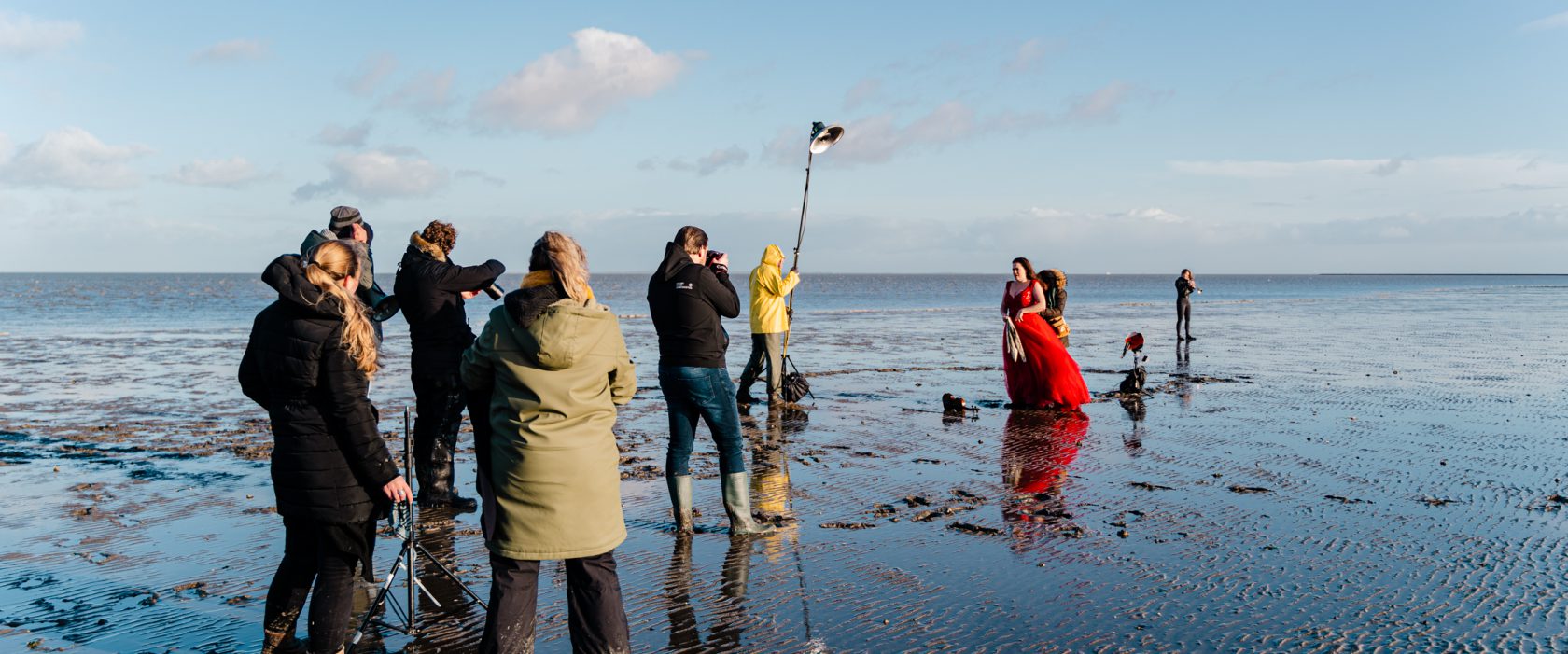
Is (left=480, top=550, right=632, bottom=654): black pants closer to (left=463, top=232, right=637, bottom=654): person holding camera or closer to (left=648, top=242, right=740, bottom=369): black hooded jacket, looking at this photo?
(left=463, top=232, right=637, bottom=654): person holding camera

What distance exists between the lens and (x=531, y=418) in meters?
3.65

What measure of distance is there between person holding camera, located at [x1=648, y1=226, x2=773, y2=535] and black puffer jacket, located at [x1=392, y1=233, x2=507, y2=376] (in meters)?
1.02

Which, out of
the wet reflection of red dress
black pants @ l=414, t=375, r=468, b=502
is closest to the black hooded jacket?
black pants @ l=414, t=375, r=468, b=502

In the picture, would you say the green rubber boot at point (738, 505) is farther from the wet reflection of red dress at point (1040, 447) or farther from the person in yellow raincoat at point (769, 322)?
the person in yellow raincoat at point (769, 322)

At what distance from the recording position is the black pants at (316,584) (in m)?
3.94

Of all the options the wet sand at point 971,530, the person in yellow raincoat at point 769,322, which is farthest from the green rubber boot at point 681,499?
the person in yellow raincoat at point 769,322

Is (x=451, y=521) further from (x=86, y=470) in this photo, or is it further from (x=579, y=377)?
(x=86, y=470)

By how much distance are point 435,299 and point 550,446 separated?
277 cm

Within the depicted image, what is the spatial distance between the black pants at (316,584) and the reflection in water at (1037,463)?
3.51 m

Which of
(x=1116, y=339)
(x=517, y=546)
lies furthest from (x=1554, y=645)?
(x=1116, y=339)

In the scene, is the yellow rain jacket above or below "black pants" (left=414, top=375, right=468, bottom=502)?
above

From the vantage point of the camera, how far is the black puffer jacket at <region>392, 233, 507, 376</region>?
Answer: 5.99 m

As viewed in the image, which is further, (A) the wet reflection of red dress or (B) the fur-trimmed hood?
(A) the wet reflection of red dress

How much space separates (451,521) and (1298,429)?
7.66 metres
